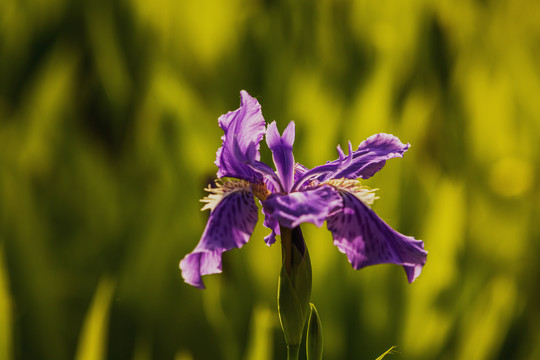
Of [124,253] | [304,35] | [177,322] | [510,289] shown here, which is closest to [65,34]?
[304,35]

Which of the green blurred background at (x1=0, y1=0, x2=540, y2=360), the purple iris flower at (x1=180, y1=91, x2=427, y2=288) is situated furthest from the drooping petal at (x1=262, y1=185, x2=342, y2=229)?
the green blurred background at (x1=0, y1=0, x2=540, y2=360)

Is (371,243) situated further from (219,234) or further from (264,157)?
(264,157)

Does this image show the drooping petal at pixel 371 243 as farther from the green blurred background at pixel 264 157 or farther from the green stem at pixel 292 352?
the green blurred background at pixel 264 157

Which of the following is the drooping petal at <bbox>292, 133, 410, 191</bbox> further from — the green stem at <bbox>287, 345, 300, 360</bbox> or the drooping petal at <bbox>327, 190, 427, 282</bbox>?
the green stem at <bbox>287, 345, 300, 360</bbox>

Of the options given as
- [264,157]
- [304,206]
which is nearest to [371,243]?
[304,206]

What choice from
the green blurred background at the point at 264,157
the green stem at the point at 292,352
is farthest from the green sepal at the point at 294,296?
the green blurred background at the point at 264,157

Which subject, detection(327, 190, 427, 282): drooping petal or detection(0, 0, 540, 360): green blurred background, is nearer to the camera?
detection(327, 190, 427, 282): drooping petal
